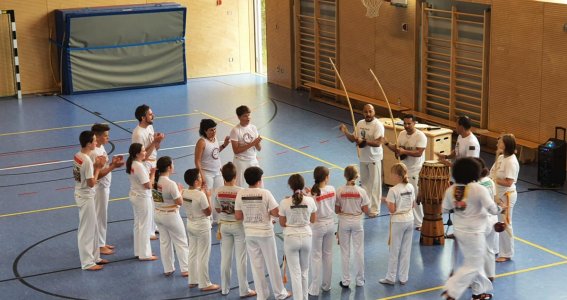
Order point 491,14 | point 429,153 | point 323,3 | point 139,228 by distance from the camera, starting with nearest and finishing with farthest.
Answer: point 139,228
point 429,153
point 491,14
point 323,3

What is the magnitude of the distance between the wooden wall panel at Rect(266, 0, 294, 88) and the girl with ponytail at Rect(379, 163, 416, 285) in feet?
50.3

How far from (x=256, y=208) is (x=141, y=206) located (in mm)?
2750

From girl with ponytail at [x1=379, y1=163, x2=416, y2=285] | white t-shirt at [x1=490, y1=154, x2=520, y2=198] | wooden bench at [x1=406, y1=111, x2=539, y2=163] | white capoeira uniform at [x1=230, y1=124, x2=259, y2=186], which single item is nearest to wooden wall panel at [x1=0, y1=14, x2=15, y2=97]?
wooden bench at [x1=406, y1=111, x2=539, y2=163]

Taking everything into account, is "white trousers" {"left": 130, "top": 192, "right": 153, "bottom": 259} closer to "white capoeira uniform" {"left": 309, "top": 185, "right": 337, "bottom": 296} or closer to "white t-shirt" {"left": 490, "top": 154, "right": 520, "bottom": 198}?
"white capoeira uniform" {"left": 309, "top": 185, "right": 337, "bottom": 296}

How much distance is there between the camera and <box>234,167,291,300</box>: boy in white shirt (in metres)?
11.1

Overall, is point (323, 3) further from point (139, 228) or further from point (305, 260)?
point (305, 260)

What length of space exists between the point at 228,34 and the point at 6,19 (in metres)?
7.46

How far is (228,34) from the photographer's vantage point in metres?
30.3

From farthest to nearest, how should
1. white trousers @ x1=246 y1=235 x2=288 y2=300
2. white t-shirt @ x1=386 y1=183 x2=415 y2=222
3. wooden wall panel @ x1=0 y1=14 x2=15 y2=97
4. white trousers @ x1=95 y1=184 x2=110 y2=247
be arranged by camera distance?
1. wooden wall panel @ x1=0 y1=14 x2=15 y2=97
2. white trousers @ x1=95 y1=184 x2=110 y2=247
3. white t-shirt @ x1=386 y1=183 x2=415 y2=222
4. white trousers @ x1=246 y1=235 x2=288 y2=300

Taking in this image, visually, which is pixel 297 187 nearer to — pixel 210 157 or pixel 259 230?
pixel 259 230

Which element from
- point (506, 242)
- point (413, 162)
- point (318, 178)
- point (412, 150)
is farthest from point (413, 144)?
point (318, 178)

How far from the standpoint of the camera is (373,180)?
15359mm

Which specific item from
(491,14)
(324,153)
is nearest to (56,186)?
(324,153)

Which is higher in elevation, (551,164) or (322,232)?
(322,232)
